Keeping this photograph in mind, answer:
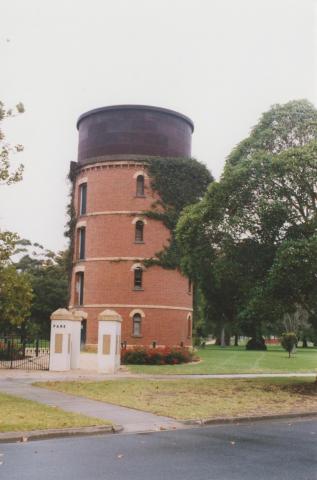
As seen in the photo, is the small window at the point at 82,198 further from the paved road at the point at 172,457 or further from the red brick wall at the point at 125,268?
the paved road at the point at 172,457

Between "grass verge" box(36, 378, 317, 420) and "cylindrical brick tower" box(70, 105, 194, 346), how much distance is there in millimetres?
17731

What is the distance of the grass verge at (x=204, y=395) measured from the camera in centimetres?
→ 1361

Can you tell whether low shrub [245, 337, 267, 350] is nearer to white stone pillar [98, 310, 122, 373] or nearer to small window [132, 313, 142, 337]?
small window [132, 313, 142, 337]

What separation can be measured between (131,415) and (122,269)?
87.3ft

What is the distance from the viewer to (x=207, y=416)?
12.5m

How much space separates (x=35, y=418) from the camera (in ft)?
37.3

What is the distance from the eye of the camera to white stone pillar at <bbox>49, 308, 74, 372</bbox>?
25.2 meters

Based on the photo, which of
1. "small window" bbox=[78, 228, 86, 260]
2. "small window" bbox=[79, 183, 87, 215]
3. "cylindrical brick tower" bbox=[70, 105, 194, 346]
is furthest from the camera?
"small window" bbox=[79, 183, 87, 215]

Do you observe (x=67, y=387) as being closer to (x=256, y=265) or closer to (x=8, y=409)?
(x=8, y=409)

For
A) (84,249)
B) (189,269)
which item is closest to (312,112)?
(189,269)

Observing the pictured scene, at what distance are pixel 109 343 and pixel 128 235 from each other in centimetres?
1457

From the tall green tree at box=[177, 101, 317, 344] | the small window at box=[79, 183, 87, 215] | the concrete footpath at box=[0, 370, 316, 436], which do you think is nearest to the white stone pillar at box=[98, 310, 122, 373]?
the concrete footpath at box=[0, 370, 316, 436]

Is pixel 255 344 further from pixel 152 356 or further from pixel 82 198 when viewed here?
pixel 152 356

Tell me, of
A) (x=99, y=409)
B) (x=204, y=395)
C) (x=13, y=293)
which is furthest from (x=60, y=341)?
(x=99, y=409)
